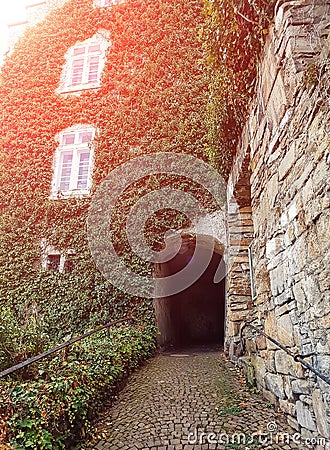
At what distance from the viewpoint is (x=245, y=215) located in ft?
17.2

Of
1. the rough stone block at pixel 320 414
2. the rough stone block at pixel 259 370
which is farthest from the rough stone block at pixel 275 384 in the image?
the rough stone block at pixel 320 414

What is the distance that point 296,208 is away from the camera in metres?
2.28

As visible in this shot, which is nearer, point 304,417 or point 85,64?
point 304,417

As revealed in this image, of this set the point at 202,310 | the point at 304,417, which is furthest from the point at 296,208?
the point at 202,310

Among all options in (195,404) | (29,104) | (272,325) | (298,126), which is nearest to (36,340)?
(195,404)

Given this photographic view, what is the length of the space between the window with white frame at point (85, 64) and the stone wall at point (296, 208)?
709 cm

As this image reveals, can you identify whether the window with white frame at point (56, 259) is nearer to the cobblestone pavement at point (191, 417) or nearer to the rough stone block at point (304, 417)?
the cobblestone pavement at point (191, 417)

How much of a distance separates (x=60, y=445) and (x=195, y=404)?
1332 millimetres

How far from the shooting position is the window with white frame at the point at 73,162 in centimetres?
802

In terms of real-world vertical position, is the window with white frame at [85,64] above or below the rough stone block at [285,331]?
above

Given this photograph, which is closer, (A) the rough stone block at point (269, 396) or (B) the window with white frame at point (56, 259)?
(A) the rough stone block at point (269, 396)

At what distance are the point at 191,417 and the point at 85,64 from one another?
9356mm

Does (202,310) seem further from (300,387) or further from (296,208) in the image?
(296,208)

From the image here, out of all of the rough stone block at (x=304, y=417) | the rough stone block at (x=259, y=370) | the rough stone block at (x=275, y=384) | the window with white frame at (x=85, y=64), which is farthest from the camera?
the window with white frame at (x=85, y=64)
